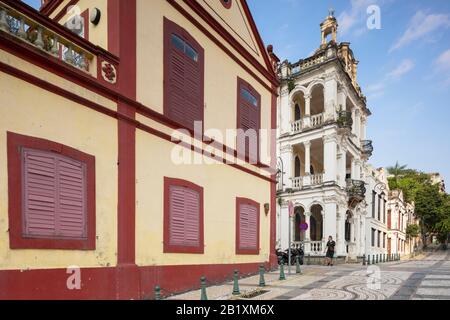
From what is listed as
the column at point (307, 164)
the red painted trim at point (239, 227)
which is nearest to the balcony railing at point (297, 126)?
the column at point (307, 164)

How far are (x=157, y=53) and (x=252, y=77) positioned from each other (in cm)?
628

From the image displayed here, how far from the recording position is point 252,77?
609 inches

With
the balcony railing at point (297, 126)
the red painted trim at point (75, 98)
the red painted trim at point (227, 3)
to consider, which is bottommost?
the red painted trim at point (75, 98)

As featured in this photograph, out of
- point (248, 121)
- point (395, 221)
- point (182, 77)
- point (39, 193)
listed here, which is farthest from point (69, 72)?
point (395, 221)

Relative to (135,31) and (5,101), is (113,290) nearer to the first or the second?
(5,101)

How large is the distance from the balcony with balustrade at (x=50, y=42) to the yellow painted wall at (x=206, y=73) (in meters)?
1.17

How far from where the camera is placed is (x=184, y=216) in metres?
10.6

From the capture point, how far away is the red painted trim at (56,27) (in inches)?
262

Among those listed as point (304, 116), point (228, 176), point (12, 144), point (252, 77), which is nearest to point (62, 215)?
point (12, 144)

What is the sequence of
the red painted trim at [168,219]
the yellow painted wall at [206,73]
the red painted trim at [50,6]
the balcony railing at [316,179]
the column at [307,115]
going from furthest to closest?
1. the column at [307,115]
2. the balcony railing at [316,179]
3. the red painted trim at [50,6]
4. the red painted trim at [168,219]
5. the yellow painted wall at [206,73]

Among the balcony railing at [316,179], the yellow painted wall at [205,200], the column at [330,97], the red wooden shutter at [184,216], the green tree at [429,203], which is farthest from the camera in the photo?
the green tree at [429,203]

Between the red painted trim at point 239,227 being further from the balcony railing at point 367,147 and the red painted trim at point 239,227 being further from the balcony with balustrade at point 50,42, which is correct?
the balcony railing at point 367,147

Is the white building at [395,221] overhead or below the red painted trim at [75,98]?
below

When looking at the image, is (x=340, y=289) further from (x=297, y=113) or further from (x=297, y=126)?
(x=297, y=113)
